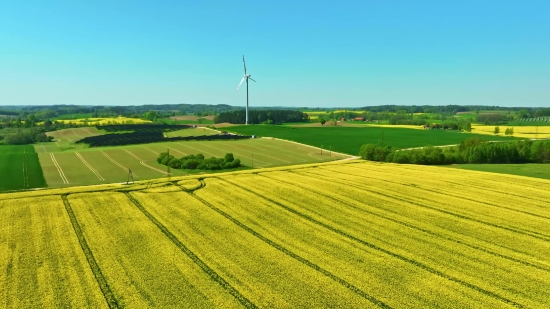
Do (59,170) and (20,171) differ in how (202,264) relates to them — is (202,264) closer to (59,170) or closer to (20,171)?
(59,170)

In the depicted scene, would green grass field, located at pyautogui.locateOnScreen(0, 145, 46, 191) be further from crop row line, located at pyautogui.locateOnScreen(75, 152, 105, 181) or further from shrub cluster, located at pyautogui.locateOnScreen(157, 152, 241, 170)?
shrub cluster, located at pyautogui.locateOnScreen(157, 152, 241, 170)

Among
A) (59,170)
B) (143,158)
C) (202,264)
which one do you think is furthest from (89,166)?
(202,264)

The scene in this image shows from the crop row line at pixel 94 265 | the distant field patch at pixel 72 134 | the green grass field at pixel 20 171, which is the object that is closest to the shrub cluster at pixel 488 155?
the crop row line at pixel 94 265

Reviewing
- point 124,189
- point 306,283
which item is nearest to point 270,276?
point 306,283

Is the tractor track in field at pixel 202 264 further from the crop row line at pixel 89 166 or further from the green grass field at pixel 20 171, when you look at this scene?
the green grass field at pixel 20 171

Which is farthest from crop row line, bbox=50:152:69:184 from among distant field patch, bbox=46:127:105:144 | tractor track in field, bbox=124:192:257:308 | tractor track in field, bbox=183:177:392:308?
distant field patch, bbox=46:127:105:144

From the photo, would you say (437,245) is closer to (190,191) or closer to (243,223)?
(243,223)
